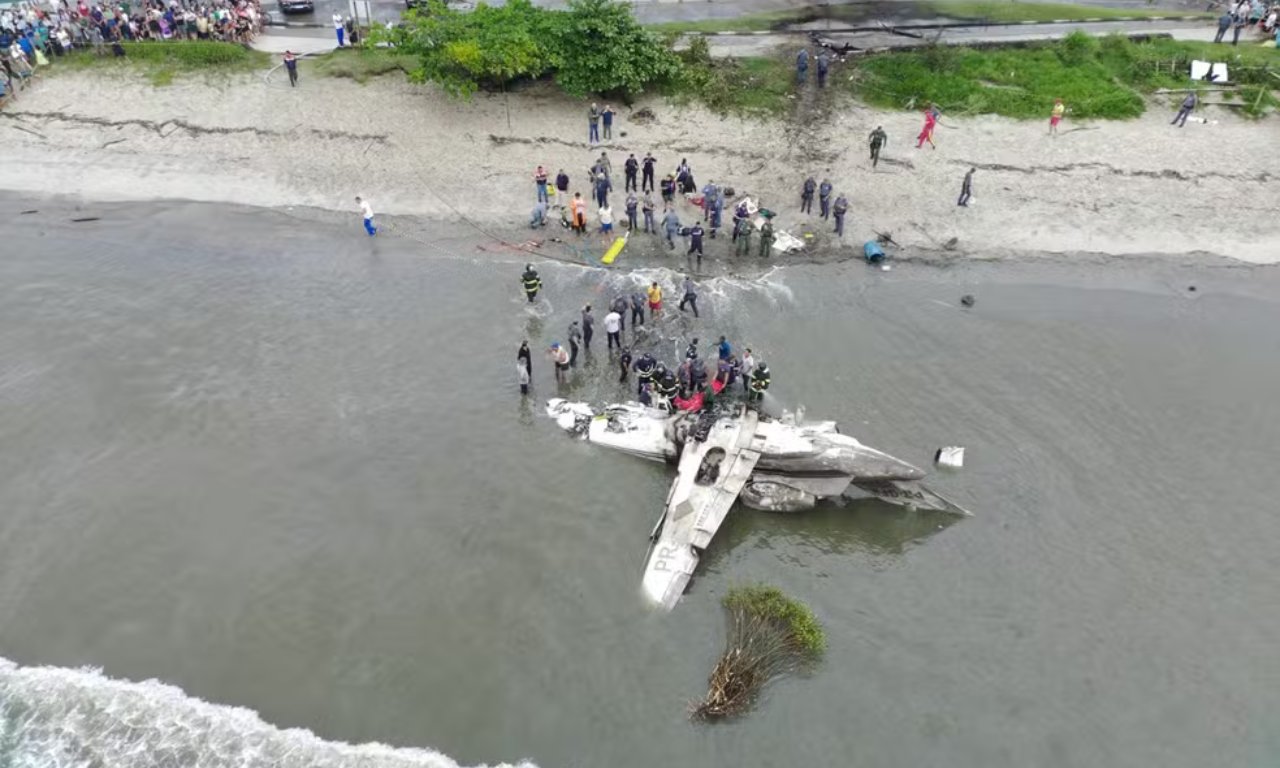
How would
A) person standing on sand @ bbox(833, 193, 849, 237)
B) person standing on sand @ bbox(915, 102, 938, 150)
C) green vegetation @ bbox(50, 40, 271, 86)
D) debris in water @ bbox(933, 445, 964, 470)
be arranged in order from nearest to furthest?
debris in water @ bbox(933, 445, 964, 470), person standing on sand @ bbox(833, 193, 849, 237), person standing on sand @ bbox(915, 102, 938, 150), green vegetation @ bbox(50, 40, 271, 86)

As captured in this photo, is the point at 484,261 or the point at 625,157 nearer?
the point at 484,261

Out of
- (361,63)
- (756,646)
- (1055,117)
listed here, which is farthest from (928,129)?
(361,63)

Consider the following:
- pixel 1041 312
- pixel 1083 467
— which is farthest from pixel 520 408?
pixel 1041 312

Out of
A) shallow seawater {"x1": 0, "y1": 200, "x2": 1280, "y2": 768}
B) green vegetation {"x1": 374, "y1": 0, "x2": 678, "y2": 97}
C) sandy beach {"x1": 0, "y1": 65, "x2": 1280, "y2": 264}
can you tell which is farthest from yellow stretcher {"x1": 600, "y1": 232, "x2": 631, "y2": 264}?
green vegetation {"x1": 374, "y1": 0, "x2": 678, "y2": 97}

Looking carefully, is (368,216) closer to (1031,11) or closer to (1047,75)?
(1047,75)

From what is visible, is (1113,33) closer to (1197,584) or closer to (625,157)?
(625,157)

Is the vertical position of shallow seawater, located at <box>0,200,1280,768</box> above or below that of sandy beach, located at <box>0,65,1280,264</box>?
below

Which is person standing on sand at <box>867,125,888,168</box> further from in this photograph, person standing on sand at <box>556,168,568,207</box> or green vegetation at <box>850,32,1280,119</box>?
person standing on sand at <box>556,168,568,207</box>

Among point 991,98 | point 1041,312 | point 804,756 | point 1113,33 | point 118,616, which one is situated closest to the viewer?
point 804,756
